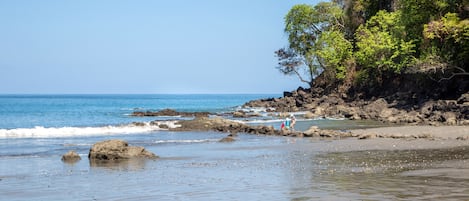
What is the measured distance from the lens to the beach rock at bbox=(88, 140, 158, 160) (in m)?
20.0

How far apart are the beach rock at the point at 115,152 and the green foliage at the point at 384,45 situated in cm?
3366

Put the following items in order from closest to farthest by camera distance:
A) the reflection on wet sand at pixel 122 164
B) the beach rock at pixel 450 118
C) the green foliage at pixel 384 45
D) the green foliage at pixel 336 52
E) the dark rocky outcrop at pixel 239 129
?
the reflection on wet sand at pixel 122 164 → the dark rocky outcrop at pixel 239 129 → the beach rock at pixel 450 118 → the green foliage at pixel 384 45 → the green foliage at pixel 336 52

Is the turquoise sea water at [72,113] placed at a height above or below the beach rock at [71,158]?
below

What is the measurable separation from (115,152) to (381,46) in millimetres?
38431

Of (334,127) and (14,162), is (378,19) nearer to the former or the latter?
(334,127)

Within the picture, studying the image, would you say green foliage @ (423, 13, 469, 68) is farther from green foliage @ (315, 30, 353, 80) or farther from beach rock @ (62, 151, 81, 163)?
beach rock @ (62, 151, 81, 163)

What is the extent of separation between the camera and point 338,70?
67500 millimetres

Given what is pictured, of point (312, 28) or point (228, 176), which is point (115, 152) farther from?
point (312, 28)

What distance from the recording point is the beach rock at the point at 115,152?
65.5ft

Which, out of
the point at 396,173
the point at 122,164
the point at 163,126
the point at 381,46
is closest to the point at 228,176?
the point at 396,173

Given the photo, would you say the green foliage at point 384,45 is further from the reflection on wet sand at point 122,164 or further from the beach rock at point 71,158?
the beach rock at point 71,158

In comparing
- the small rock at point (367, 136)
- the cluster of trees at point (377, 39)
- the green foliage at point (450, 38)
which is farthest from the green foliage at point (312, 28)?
the small rock at point (367, 136)

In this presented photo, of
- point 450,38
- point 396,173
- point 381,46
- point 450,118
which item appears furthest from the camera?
point 381,46

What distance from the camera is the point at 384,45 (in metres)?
53.7
